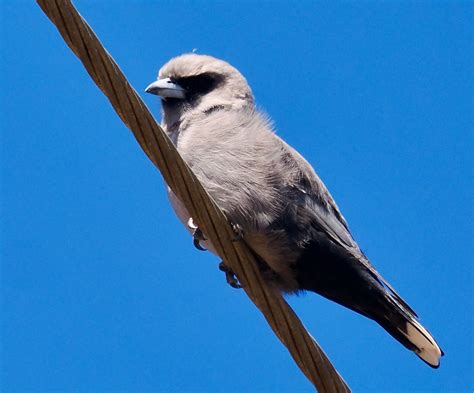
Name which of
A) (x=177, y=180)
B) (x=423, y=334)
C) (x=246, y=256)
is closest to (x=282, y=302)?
(x=246, y=256)

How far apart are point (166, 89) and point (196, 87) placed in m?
0.21

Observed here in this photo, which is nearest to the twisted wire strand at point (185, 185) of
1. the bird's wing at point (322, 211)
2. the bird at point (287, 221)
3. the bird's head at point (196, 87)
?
the bird at point (287, 221)

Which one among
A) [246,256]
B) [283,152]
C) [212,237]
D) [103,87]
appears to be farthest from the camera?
[283,152]

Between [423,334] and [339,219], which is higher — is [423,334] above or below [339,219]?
below

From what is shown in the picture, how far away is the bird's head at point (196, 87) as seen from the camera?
582cm

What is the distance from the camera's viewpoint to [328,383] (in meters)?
3.95

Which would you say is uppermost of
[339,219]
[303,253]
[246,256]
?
[339,219]

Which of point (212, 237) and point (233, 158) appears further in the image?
point (233, 158)

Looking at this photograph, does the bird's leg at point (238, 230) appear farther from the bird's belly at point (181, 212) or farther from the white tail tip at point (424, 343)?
the white tail tip at point (424, 343)

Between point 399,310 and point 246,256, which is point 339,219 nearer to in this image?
point 399,310

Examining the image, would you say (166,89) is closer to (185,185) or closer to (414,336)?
(185,185)

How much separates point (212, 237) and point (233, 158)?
931 millimetres

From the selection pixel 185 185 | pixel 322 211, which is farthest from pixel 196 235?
pixel 185 185

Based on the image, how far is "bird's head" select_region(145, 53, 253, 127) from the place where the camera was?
19.1 ft
